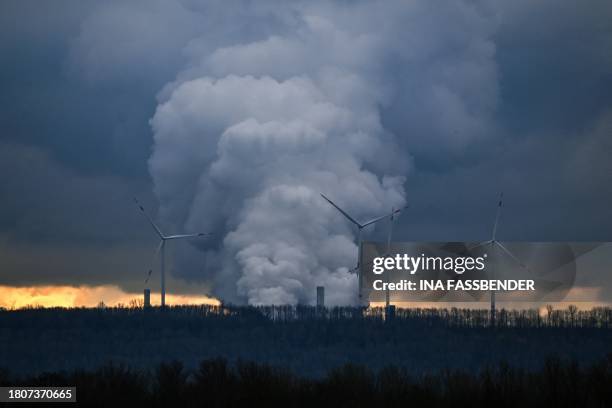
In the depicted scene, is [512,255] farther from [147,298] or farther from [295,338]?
[147,298]

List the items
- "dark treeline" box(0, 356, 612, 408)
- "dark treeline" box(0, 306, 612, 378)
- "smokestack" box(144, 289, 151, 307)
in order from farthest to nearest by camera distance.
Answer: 1. "smokestack" box(144, 289, 151, 307)
2. "dark treeline" box(0, 306, 612, 378)
3. "dark treeline" box(0, 356, 612, 408)

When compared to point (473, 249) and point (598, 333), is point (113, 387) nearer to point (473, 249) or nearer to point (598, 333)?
point (473, 249)

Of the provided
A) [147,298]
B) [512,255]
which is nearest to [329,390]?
[512,255]

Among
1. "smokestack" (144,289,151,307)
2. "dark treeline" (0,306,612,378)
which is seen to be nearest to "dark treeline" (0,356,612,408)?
"dark treeline" (0,306,612,378)

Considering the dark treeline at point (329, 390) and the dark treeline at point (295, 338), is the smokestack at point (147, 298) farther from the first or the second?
the dark treeline at point (329, 390)

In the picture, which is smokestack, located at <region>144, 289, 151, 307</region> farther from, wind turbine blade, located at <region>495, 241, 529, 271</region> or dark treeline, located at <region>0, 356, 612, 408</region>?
dark treeline, located at <region>0, 356, 612, 408</region>
